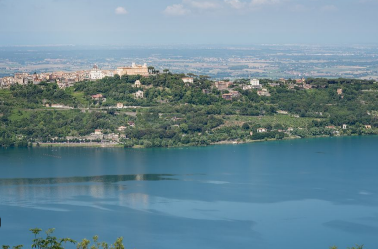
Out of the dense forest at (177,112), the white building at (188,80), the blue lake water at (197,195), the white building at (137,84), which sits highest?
the white building at (188,80)

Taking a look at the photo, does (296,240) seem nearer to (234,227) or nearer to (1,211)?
(234,227)

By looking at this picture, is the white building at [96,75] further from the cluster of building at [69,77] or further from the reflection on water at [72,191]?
the reflection on water at [72,191]

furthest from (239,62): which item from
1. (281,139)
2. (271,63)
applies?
(281,139)

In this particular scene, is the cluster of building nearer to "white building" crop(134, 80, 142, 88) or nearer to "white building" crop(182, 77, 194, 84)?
"white building" crop(134, 80, 142, 88)

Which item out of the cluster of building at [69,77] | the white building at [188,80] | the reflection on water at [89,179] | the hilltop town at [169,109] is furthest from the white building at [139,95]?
the reflection on water at [89,179]

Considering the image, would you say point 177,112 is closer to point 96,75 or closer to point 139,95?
point 139,95

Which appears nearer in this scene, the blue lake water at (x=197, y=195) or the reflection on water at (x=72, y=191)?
the blue lake water at (x=197, y=195)

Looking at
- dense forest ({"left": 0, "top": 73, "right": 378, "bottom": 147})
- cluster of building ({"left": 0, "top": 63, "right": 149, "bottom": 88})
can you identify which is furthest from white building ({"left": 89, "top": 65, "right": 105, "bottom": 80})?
dense forest ({"left": 0, "top": 73, "right": 378, "bottom": 147})
